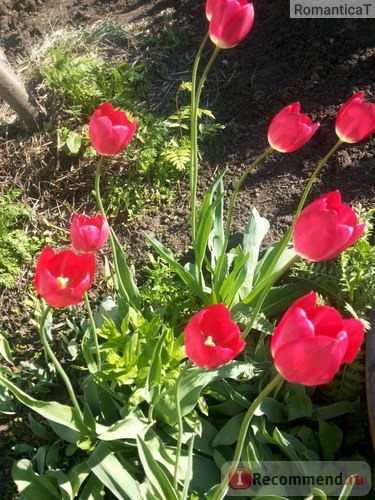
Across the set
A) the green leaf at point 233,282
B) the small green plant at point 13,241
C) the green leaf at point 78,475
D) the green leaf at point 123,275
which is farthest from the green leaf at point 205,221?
the small green plant at point 13,241

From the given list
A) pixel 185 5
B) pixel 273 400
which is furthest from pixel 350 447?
pixel 185 5

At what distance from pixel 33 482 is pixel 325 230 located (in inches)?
44.4

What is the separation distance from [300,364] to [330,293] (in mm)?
1101

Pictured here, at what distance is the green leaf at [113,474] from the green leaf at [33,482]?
0.58 feet

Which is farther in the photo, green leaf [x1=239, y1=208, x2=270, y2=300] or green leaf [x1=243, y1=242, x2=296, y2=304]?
green leaf [x1=239, y1=208, x2=270, y2=300]

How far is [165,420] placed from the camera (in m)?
1.88

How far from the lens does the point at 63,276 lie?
1435 mm

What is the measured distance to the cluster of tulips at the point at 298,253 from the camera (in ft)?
3.72

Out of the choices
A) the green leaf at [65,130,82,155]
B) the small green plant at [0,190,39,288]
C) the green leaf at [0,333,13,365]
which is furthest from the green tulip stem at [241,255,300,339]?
the green leaf at [65,130,82,155]

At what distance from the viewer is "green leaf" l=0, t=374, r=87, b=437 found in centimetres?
162

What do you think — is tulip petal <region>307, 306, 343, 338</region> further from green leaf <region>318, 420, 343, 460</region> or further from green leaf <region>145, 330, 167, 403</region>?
green leaf <region>318, 420, 343, 460</region>

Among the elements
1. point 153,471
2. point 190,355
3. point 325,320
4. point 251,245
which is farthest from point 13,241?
point 325,320

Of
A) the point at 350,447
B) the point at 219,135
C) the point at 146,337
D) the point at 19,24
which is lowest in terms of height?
the point at 350,447

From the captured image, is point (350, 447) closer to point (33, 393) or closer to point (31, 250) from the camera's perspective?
point (33, 393)
